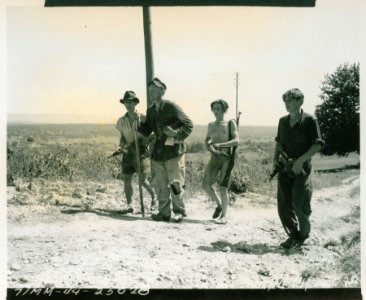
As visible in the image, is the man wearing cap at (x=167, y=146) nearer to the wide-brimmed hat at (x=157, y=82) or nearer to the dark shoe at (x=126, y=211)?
the wide-brimmed hat at (x=157, y=82)

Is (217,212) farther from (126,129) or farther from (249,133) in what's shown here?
(126,129)

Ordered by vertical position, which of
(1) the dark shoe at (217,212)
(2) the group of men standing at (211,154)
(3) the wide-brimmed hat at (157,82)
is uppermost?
(3) the wide-brimmed hat at (157,82)

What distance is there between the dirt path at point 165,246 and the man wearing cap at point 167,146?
191 mm

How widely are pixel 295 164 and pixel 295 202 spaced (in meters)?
0.44

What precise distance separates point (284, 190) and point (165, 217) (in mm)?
1455

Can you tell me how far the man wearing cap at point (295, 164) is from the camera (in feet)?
23.7

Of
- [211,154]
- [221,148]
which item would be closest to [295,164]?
[221,148]

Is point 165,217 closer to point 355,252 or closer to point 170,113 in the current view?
point 170,113

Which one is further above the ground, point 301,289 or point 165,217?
point 165,217

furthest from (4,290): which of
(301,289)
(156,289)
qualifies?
(301,289)

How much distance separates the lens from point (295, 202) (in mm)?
7297

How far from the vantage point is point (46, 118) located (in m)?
7.59

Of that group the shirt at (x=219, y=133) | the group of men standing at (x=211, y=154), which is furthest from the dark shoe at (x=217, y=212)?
the shirt at (x=219, y=133)

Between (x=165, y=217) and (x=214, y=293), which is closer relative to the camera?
(x=214, y=293)
